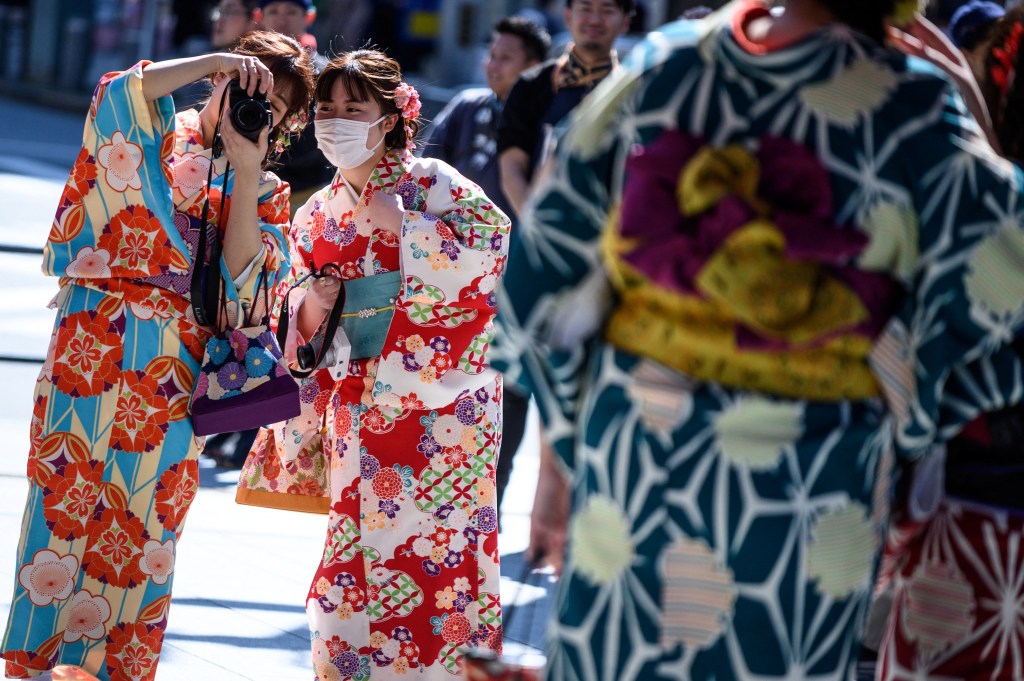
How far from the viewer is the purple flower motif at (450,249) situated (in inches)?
153

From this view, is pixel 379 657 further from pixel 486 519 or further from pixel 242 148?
pixel 242 148

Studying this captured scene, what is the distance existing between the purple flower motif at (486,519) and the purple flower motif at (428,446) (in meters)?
0.21

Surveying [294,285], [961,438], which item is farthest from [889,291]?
[294,285]

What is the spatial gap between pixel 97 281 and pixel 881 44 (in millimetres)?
2048

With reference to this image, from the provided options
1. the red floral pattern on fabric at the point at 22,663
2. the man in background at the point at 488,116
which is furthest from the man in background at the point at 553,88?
the red floral pattern on fabric at the point at 22,663

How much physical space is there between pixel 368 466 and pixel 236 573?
1.23 metres

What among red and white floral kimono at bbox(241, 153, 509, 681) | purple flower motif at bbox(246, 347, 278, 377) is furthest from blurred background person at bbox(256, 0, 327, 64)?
purple flower motif at bbox(246, 347, 278, 377)

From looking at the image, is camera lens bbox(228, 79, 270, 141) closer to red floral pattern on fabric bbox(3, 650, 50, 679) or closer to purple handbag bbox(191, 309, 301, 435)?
purple handbag bbox(191, 309, 301, 435)

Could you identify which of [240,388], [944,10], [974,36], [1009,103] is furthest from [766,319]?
[944,10]

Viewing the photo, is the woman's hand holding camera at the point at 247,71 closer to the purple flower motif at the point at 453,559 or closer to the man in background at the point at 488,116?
the purple flower motif at the point at 453,559

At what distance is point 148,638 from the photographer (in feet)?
12.1

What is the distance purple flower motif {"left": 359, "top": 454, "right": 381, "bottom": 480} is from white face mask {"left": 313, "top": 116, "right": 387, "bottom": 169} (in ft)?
2.52

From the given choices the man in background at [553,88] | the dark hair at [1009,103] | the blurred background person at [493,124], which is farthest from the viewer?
the blurred background person at [493,124]

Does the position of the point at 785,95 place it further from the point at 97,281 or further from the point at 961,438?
the point at 97,281
